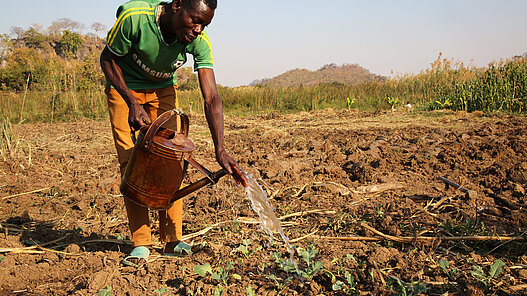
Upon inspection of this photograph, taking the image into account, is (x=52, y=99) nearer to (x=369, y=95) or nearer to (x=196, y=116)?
(x=196, y=116)

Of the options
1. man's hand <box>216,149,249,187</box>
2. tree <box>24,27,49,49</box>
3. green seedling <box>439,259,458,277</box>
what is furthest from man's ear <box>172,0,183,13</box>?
tree <box>24,27,49,49</box>

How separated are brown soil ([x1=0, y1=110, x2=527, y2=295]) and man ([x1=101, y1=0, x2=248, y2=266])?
20cm

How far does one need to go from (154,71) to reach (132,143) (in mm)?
454

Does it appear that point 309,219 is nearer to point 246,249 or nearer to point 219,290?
point 246,249

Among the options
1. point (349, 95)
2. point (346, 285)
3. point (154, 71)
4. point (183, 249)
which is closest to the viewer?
point (346, 285)

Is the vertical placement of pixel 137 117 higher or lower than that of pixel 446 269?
higher

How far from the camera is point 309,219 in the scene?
2943 mm

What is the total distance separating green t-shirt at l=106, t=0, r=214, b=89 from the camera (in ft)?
6.82

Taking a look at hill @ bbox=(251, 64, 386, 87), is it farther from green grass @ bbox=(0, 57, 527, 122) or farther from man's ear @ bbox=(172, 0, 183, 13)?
man's ear @ bbox=(172, 0, 183, 13)

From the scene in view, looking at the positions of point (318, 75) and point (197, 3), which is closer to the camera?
point (197, 3)

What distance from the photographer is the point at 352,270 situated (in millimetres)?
2008

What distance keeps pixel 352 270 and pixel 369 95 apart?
36.4 ft

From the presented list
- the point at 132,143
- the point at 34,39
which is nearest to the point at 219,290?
the point at 132,143

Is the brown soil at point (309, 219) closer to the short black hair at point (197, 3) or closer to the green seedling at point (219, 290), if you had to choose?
the green seedling at point (219, 290)
